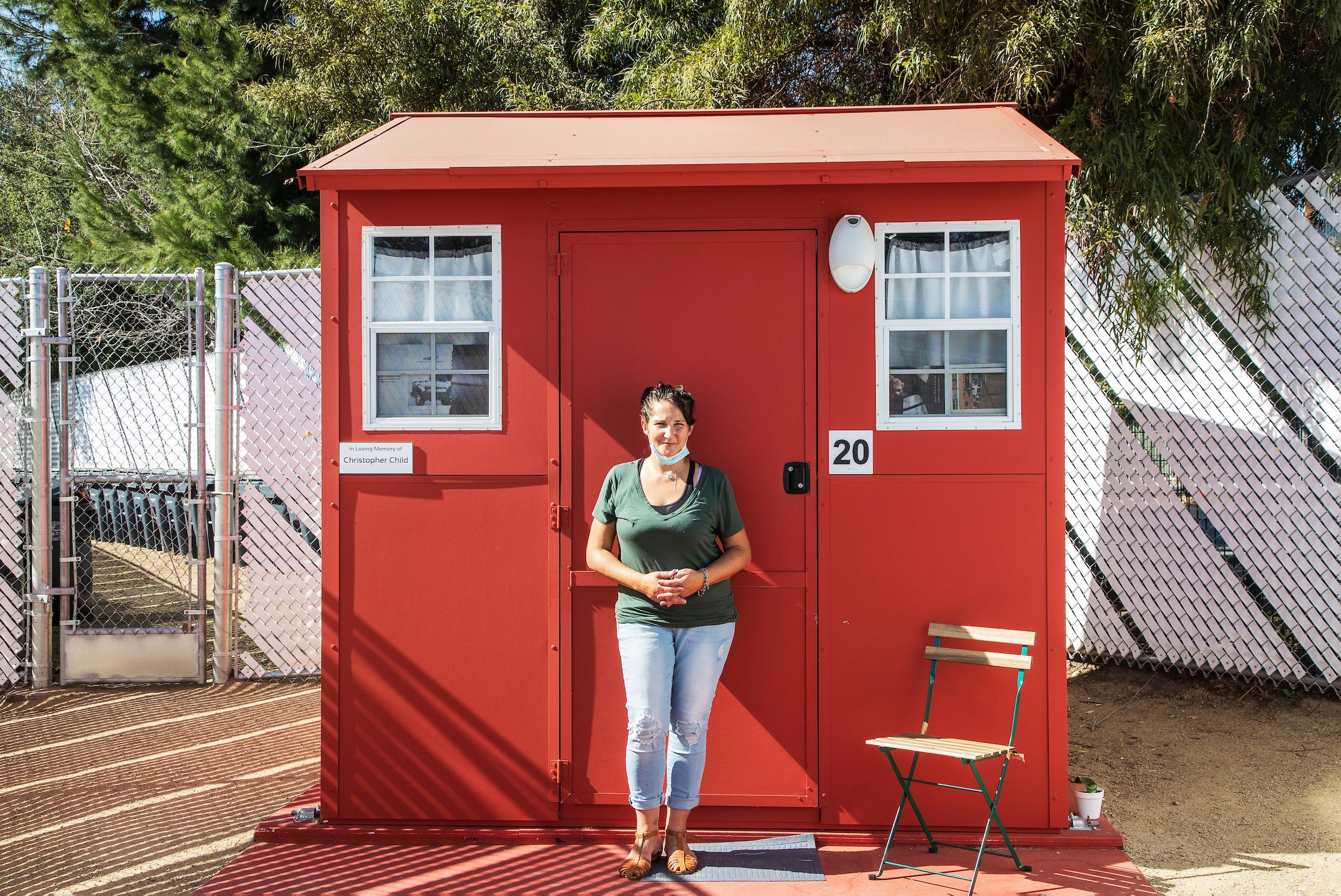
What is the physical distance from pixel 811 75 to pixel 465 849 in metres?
6.71

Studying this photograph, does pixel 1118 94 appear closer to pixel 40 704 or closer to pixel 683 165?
pixel 683 165

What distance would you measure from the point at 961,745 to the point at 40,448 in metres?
5.92

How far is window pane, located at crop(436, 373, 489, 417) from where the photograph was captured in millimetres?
4152

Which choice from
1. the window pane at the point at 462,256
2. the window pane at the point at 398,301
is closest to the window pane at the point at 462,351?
the window pane at the point at 398,301

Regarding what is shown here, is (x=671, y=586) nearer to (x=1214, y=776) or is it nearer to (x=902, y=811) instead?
(x=902, y=811)

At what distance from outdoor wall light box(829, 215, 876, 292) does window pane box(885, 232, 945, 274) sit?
0.34 feet

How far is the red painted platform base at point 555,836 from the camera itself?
3953 mm

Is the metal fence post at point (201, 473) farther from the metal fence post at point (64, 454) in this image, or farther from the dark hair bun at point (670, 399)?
the dark hair bun at point (670, 399)

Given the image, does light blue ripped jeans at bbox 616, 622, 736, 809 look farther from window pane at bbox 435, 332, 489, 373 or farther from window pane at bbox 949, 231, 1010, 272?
window pane at bbox 949, 231, 1010, 272

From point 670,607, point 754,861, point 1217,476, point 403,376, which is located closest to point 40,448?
point 403,376

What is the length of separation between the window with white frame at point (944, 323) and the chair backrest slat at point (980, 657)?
3.05ft

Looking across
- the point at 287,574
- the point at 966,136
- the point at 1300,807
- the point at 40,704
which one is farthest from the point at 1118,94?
the point at 40,704

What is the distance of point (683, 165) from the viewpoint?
153 inches

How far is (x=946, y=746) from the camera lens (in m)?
3.63
